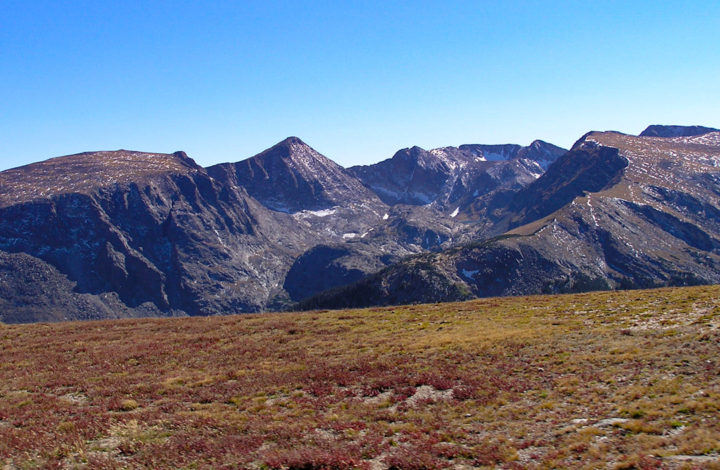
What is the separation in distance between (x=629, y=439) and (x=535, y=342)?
1790cm

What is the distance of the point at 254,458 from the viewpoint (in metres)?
20.0

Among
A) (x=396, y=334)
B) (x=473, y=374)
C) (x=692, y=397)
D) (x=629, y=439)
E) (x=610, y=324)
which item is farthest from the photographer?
(x=396, y=334)

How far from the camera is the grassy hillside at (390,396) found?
771 inches

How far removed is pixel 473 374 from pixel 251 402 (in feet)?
44.9

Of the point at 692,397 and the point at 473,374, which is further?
the point at 473,374

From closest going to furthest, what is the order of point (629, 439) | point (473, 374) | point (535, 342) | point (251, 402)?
point (629, 439), point (251, 402), point (473, 374), point (535, 342)

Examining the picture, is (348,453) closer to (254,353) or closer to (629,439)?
(629,439)

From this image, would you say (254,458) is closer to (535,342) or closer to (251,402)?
(251,402)

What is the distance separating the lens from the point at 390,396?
90.5ft

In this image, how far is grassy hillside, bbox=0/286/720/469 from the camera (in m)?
19.6

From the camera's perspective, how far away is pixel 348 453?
783 inches

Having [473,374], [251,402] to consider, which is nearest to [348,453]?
[251,402]

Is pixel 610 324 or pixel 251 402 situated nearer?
pixel 251 402

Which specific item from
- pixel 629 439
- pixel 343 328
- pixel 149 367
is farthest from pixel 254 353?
pixel 629 439
